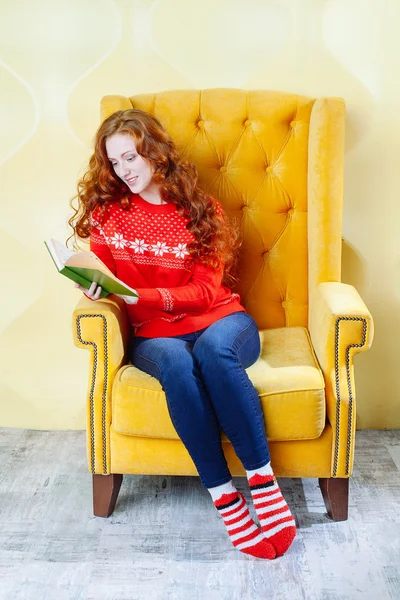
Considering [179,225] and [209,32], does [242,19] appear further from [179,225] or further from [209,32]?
[179,225]

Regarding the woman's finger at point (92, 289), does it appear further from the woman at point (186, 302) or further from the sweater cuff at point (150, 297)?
the sweater cuff at point (150, 297)

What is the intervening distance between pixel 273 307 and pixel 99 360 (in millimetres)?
649

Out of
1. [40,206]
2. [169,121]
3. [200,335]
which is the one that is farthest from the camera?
[40,206]

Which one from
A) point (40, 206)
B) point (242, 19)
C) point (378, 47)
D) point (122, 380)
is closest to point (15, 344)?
point (40, 206)

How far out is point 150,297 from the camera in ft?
6.32

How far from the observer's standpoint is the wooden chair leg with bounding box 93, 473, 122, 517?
1.98m

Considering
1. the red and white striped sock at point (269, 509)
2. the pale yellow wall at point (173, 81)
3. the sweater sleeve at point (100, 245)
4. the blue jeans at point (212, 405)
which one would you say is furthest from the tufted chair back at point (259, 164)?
the red and white striped sock at point (269, 509)

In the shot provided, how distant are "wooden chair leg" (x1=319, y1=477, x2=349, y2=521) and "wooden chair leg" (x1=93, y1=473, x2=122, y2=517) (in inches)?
22.6

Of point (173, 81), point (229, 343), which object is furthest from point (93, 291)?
point (173, 81)

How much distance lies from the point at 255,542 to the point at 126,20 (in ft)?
Result: 5.19

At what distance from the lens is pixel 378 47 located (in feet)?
7.47

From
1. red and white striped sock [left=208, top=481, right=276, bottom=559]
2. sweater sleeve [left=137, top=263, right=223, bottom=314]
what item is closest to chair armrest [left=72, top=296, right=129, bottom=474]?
sweater sleeve [left=137, top=263, right=223, bottom=314]

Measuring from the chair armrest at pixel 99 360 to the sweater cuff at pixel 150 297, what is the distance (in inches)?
3.3

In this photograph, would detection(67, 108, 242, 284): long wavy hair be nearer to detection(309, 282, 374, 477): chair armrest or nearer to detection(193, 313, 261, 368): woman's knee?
detection(193, 313, 261, 368): woman's knee
